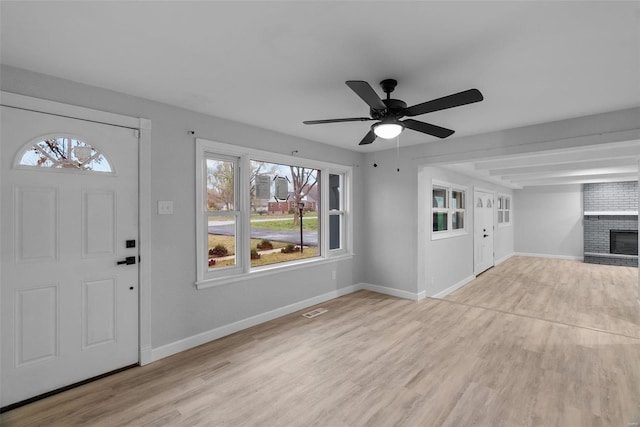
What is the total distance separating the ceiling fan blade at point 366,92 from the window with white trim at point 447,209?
142 inches

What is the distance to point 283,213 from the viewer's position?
4.36m

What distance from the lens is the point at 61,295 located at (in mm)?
2434

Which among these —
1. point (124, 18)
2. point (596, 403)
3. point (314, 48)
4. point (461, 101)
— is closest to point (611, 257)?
point (596, 403)

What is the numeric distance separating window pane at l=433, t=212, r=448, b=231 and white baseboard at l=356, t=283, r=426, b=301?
133 cm

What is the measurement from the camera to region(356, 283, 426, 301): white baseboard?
4.85 metres

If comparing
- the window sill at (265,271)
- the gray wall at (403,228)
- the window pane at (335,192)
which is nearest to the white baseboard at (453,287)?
the gray wall at (403,228)

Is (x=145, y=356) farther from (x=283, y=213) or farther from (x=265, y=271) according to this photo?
(x=283, y=213)

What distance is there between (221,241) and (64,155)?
1.67 m

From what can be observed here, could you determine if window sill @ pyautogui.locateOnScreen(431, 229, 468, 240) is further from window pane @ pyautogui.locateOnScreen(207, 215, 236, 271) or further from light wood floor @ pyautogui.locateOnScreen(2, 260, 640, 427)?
→ window pane @ pyautogui.locateOnScreen(207, 215, 236, 271)

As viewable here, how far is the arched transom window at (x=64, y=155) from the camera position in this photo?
2.32 m

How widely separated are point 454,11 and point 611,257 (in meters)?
10.4

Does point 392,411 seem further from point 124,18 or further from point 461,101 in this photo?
point 124,18

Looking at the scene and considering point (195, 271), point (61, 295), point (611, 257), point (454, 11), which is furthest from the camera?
point (611, 257)

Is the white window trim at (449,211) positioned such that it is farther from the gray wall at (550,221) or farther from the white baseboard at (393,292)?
the gray wall at (550,221)
